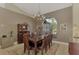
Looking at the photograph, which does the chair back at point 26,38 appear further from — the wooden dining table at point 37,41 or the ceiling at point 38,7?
the ceiling at point 38,7

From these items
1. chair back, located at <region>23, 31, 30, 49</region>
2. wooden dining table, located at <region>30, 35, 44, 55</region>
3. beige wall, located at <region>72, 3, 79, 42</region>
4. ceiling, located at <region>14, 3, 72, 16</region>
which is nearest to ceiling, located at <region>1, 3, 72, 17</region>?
ceiling, located at <region>14, 3, 72, 16</region>

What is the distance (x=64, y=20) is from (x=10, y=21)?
1162 millimetres

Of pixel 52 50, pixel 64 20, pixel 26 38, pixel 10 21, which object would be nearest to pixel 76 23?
pixel 64 20

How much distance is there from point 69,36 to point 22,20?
1.06 metres

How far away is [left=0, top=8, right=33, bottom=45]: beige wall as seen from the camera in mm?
2119

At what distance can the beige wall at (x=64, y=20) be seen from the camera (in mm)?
2111

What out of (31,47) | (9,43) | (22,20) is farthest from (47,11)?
(9,43)

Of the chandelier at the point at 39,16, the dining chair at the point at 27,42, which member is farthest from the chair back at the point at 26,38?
the chandelier at the point at 39,16

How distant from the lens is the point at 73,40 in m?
2.12

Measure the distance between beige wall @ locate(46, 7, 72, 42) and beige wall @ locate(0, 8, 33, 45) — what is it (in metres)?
0.51

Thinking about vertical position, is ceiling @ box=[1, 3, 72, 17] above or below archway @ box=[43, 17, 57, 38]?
above

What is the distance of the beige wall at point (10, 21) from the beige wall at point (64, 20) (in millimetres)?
506

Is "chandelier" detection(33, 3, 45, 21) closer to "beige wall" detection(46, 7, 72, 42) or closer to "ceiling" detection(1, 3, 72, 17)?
"ceiling" detection(1, 3, 72, 17)

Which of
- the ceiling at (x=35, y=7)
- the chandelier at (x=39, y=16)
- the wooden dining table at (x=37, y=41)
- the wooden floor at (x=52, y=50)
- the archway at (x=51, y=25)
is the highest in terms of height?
the ceiling at (x=35, y=7)
